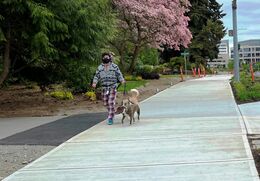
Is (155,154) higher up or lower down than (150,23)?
lower down

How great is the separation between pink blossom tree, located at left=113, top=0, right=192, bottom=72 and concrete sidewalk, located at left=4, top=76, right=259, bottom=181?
73.4 ft

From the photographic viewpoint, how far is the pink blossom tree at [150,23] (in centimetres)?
3478

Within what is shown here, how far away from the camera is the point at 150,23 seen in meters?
36.7

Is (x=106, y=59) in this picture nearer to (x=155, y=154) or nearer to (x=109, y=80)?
(x=109, y=80)

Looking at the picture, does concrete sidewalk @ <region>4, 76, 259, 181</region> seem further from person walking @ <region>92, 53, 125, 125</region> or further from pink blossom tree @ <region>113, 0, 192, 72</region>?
pink blossom tree @ <region>113, 0, 192, 72</region>

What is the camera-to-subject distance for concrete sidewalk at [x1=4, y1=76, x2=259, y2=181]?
7305 millimetres

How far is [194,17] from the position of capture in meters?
61.9

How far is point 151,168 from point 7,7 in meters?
10.0

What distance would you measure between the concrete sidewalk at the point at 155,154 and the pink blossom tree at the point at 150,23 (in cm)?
2237

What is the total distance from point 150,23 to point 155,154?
1124 inches

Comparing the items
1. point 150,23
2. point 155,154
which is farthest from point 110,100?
point 150,23

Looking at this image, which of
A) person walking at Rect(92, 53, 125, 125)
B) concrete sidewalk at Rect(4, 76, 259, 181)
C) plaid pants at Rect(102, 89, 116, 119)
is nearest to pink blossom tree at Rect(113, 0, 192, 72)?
person walking at Rect(92, 53, 125, 125)

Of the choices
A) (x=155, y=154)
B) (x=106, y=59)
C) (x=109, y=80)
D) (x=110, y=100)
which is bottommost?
Result: (x=155, y=154)

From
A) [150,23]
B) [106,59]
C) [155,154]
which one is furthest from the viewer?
[150,23]
